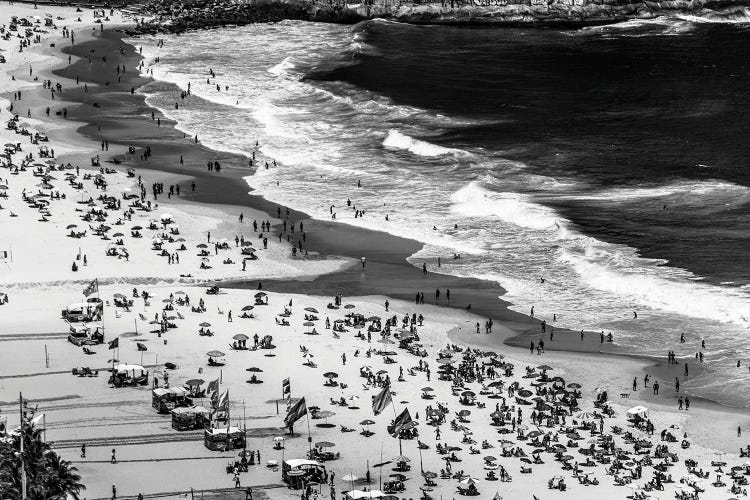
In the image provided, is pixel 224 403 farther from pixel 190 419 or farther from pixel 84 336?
pixel 84 336

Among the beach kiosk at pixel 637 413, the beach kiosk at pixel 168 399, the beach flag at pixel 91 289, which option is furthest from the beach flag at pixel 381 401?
the beach flag at pixel 91 289

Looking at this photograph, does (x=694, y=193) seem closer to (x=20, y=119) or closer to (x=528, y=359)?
(x=528, y=359)

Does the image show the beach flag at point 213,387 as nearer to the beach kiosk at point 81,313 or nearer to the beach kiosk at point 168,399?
the beach kiosk at point 168,399

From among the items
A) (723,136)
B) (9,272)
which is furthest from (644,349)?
(723,136)

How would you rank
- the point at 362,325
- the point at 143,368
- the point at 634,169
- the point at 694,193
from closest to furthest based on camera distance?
the point at 143,368, the point at 362,325, the point at 694,193, the point at 634,169

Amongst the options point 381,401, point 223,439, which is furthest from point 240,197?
point 223,439

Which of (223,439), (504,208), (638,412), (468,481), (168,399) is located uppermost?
(504,208)
